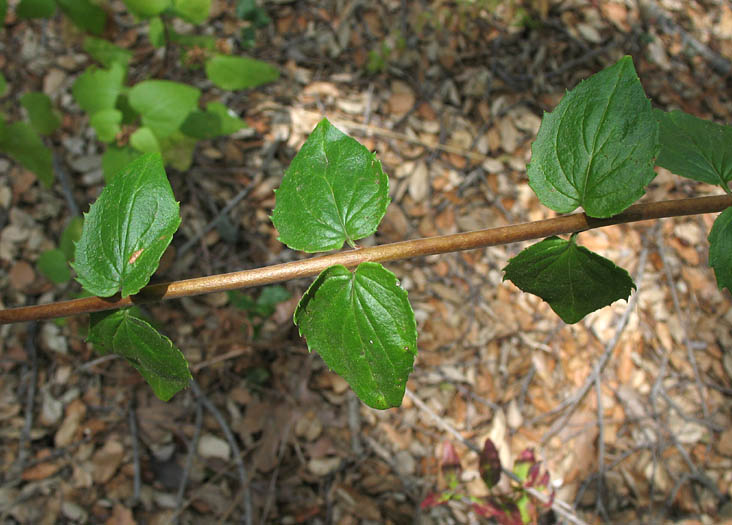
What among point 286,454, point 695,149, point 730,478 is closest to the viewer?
point 695,149

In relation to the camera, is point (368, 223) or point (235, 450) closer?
point (368, 223)

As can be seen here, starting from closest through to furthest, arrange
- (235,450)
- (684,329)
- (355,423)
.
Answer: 1. (235,450)
2. (355,423)
3. (684,329)

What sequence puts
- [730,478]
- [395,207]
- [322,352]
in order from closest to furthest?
1. [322,352]
2. [730,478]
3. [395,207]

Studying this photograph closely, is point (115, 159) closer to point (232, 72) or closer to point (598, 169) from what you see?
point (232, 72)

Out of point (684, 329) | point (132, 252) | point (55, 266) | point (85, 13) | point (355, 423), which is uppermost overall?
point (132, 252)

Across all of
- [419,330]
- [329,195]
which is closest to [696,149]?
[329,195]

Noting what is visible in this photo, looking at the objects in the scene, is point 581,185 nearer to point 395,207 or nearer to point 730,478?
point 395,207

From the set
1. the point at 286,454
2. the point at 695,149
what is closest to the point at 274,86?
the point at 286,454
